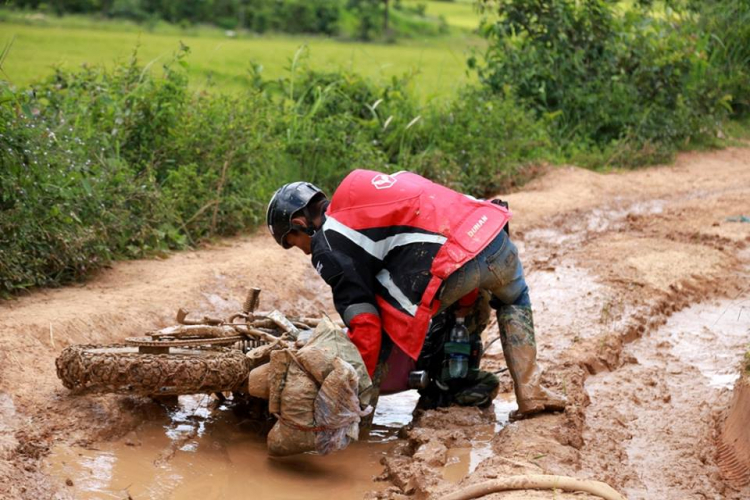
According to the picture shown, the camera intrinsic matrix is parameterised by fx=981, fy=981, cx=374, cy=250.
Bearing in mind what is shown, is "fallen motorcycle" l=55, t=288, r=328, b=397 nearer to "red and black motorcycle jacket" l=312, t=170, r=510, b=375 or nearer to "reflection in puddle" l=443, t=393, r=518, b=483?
"red and black motorcycle jacket" l=312, t=170, r=510, b=375

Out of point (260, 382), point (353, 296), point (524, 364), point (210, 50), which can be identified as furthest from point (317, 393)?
point (210, 50)

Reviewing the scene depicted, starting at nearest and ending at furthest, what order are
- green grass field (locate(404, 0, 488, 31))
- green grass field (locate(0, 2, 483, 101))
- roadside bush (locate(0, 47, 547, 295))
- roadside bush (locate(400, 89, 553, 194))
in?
roadside bush (locate(0, 47, 547, 295))
roadside bush (locate(400, 89, 553, 194))
green grass field (locate(0, 2, 483, 101))
green grass field (locate(404, 0, 488, 31))

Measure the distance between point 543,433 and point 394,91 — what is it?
20.2ft

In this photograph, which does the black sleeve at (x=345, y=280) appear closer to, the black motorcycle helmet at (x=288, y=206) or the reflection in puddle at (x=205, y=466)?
the black motorcycle helmet at (x=288, y=206)

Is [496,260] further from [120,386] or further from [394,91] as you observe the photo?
[394,91]

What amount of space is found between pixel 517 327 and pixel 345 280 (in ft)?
3.11

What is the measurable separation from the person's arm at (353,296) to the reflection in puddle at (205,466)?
548mm

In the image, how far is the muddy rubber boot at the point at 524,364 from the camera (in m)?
4.57

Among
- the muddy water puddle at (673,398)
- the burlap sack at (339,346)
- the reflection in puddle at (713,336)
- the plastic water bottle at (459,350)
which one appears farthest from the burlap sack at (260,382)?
the reflection in puddle at (713,336)

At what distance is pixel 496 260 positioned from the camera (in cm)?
439

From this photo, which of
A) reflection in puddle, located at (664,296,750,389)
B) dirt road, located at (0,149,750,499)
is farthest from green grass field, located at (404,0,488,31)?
reflection in puddle, located at (664,296,750,389)

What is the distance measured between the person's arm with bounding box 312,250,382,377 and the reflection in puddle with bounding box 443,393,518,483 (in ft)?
1.93

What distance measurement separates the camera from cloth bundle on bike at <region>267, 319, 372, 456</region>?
4035mm

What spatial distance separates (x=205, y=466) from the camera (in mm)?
4246
